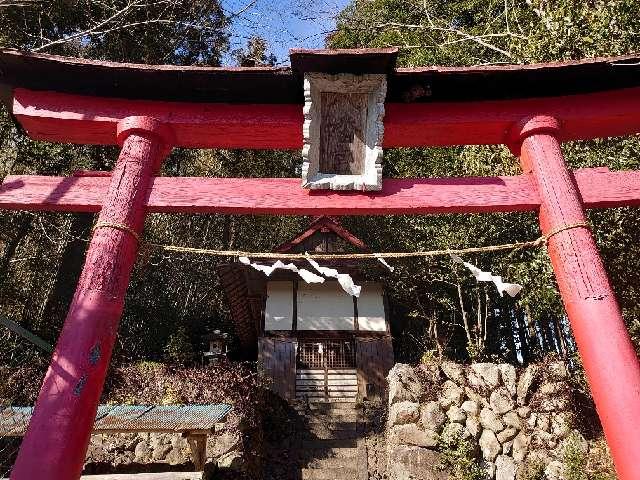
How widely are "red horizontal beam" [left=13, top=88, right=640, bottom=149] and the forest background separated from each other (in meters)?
1.80

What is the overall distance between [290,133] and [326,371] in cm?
975

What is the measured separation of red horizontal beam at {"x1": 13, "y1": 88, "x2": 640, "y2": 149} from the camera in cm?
485

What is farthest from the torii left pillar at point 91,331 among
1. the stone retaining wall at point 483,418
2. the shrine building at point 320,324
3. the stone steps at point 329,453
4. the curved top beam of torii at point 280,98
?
the shrine building at point 320,324

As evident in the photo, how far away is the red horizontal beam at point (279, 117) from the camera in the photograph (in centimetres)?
485

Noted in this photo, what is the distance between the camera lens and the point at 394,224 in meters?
16.8

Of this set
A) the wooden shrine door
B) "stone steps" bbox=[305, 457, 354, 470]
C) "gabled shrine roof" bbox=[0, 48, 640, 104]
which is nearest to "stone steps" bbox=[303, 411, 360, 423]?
the wooden shrine door

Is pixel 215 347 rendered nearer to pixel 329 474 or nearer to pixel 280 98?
pixel 329 474

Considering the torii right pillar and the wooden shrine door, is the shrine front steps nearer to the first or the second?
the wooden shrine door

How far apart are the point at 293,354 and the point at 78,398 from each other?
10583mm

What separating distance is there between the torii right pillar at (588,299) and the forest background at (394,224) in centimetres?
379

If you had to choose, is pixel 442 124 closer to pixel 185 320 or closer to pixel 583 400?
pixel 583 400

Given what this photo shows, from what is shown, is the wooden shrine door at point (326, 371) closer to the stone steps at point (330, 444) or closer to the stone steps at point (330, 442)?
the stone steps at point (330, 442)

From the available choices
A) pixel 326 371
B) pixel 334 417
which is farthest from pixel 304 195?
pixel 326 371

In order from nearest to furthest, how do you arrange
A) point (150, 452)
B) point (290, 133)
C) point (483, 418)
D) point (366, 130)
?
1. point (366, 130)
2. point (290, 133)
3. point (150, 452)
4. point (483, 418)
